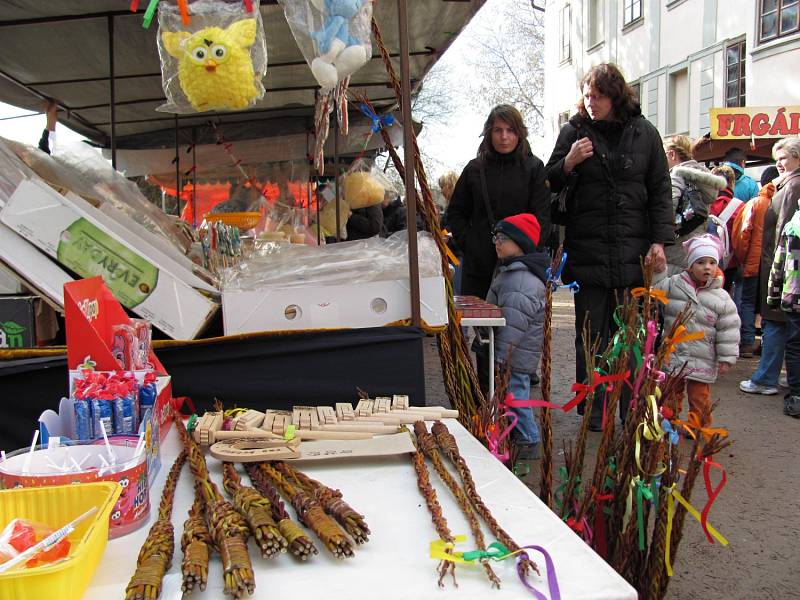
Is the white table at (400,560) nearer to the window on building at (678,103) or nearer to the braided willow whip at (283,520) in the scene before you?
the braided willow whip at (283,520)

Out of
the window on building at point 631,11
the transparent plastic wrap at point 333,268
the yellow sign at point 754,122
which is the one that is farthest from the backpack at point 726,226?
the window on building at point 631,11

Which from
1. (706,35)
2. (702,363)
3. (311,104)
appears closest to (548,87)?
(706,35)

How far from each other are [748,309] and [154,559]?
6.18 m

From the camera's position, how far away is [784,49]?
11555 millimetres

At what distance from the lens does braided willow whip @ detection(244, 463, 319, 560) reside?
3.53 ft

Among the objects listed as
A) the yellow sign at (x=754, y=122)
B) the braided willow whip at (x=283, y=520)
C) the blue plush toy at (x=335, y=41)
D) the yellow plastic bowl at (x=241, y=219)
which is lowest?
the braided willow whip at (x=283, y=520)

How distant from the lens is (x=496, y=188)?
392 cm

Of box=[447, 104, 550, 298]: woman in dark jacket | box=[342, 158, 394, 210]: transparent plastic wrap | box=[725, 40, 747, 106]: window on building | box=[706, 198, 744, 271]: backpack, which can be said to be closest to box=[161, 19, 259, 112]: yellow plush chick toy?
box=[447, 104, 550, 298]: woman in dark jacket

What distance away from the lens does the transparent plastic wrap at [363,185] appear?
18.9ft

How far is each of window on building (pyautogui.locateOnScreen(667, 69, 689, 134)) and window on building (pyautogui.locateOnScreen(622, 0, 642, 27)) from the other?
2027mm

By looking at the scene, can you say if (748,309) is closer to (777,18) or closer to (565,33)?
(777,18)

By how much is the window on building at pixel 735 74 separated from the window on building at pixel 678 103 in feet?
5.37

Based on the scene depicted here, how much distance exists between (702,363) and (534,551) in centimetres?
299

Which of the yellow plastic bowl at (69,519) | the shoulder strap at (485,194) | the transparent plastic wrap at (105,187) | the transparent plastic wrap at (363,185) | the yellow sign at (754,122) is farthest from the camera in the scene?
the yellow sign at (754,122)
